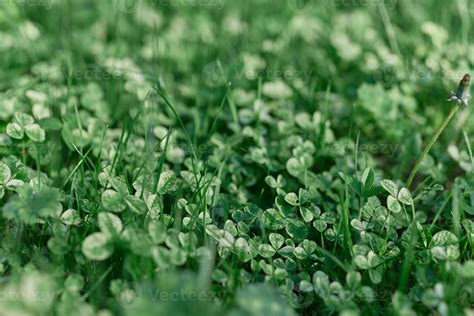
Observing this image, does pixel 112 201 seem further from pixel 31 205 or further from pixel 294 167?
pixel 294 167

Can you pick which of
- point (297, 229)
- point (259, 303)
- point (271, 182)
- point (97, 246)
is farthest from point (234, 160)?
point (259, 303)

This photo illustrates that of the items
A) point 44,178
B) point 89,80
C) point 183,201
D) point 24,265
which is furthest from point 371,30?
point 24,265

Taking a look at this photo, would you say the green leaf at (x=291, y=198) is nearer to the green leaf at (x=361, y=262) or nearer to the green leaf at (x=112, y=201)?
the green leaf at (x=361, y=262)

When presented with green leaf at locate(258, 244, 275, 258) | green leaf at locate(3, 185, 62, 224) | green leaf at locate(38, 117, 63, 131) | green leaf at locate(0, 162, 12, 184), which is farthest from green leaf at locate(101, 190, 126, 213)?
green leaf at locate(38, 117, 63, 131)

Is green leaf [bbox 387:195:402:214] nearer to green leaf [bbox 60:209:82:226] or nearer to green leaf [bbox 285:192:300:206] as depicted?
green leaf [bbox 285:192:300:206]

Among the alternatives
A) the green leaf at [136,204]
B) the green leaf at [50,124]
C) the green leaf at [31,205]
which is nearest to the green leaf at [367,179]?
the green leaf at [136,204]

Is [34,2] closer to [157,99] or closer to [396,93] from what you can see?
[157,99]
